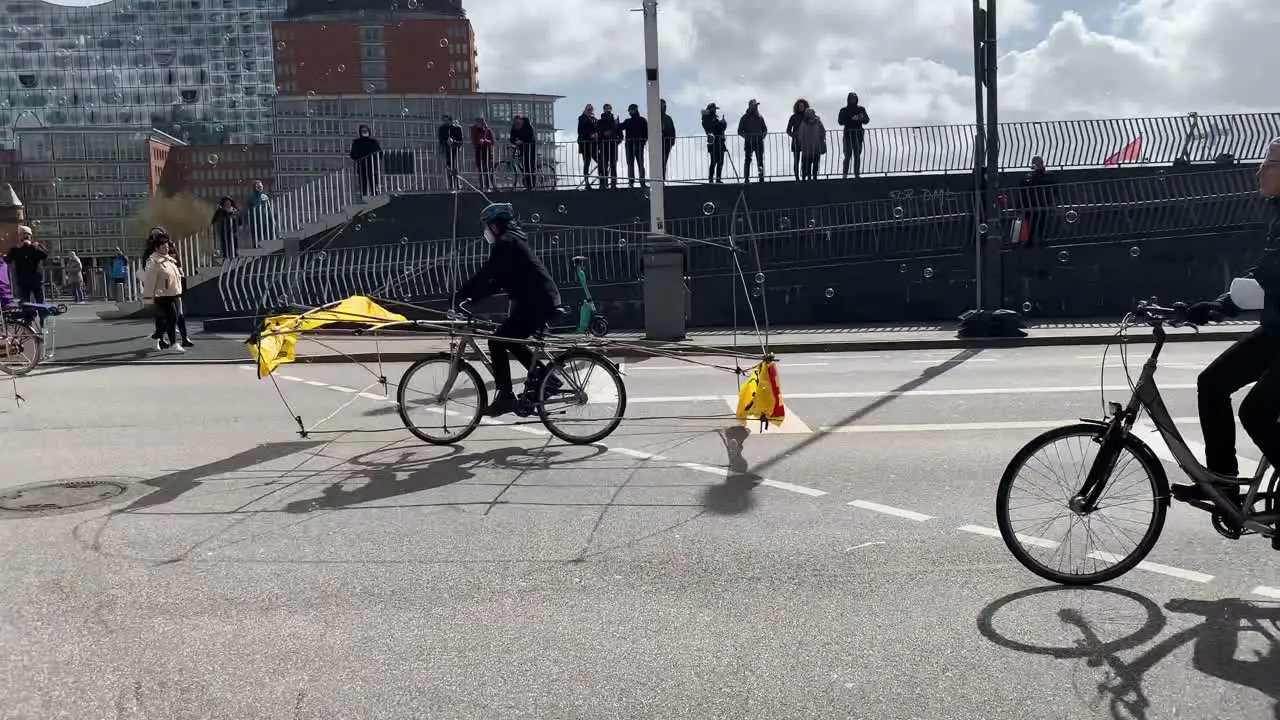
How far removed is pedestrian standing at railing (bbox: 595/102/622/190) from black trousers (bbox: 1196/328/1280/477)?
20.4 metres

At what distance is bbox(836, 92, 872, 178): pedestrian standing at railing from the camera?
24.5 metres

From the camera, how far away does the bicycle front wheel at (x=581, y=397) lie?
350 inches

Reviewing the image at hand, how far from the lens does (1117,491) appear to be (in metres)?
5.10

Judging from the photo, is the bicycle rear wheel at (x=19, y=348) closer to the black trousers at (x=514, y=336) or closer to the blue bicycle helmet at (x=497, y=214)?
the black trousers at (x=514, y=336)

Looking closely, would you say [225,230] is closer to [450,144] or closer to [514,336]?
[450,144]

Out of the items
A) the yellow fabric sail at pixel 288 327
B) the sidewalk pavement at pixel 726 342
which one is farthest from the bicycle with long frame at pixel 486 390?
the sidewalk pavement at pixel 726 342

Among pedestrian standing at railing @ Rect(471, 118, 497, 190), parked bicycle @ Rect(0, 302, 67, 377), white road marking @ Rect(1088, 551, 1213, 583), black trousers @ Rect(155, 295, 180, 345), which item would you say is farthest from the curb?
white road marking @ Rect(1088, 551, 1213, 583)

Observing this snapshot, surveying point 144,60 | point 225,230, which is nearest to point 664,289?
point 225,230

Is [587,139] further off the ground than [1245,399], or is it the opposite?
[587,139]

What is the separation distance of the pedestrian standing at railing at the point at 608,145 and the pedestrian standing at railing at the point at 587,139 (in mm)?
115

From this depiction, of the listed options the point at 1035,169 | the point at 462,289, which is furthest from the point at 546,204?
the point at 462,289

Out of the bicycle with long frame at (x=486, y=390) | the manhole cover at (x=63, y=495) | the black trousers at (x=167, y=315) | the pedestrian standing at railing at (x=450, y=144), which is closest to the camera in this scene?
the manhole cover at (x=63, y=495)

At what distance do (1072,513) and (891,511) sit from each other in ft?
4.97

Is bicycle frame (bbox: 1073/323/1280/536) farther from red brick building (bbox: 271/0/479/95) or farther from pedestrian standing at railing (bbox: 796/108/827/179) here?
red brick building (bbox: 271/0/479/95)
